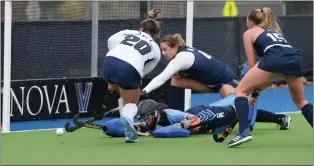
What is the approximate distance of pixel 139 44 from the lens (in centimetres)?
947

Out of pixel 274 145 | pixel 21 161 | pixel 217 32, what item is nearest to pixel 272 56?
pixel 274 145

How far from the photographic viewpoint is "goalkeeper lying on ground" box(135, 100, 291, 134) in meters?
9.95

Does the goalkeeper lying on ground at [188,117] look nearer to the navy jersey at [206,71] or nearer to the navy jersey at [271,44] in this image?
the navy jersey at [206,71]

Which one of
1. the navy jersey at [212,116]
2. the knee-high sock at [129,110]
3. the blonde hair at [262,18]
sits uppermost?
the blonde hair at [262,18]

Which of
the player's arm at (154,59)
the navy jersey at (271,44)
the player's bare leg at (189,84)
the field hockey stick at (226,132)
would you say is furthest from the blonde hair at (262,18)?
the player's bare leg at (189,84)

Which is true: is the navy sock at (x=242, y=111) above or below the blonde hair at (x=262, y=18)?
below

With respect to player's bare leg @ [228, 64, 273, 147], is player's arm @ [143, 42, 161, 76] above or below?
above

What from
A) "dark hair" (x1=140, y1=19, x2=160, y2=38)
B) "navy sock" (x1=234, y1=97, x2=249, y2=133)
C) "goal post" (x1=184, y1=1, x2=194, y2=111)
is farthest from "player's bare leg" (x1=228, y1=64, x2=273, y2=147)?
"goal post" (x1=184, y1=1, x2=194, y2=111)

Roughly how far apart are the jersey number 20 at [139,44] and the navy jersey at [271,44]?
47.3 inches

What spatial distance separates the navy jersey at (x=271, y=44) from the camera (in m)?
8.63

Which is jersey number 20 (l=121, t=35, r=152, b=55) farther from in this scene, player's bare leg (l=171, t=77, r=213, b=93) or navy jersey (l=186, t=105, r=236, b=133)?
player's bare leg (l=171, t=77, r=213, b=93)

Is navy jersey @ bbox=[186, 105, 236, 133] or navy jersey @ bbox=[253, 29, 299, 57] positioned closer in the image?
navy jersey @ bbox=[253, 29, 299, 57]

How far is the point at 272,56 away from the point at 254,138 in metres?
1.49

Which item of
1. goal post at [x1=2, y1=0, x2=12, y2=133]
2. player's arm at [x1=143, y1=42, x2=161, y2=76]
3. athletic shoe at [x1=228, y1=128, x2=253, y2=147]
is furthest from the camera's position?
goal post at [x1=2, y1=0, x2=12, y2=133]
